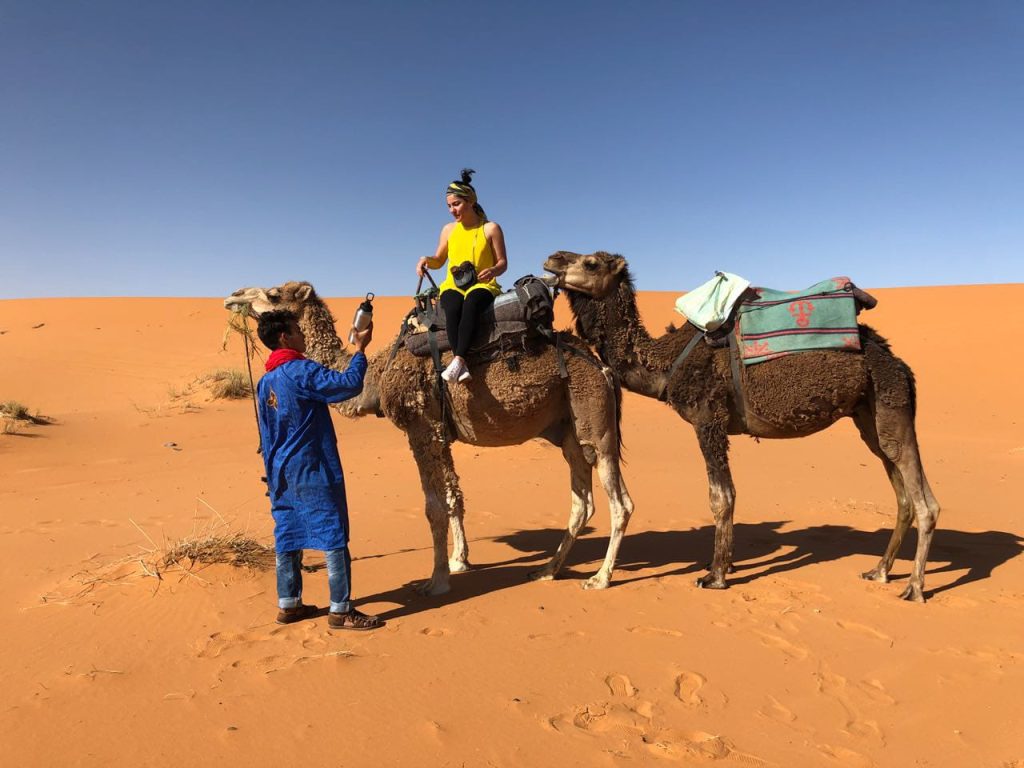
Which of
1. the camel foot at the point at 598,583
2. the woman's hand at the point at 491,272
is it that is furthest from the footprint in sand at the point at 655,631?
the woman's hand at the point at 491,272

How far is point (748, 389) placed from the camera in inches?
227

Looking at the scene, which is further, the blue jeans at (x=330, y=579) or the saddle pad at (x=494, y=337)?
Result: the saddle pad at (x=494, y=337)

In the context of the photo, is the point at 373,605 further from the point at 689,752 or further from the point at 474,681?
the point at 689,752

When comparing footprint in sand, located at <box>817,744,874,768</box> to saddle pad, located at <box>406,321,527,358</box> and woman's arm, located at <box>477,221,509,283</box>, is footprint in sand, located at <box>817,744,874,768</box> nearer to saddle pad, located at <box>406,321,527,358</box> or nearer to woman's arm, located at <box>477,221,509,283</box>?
saddle pad, located at <box>406,321,527,358</box>

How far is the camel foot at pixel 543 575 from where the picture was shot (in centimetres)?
602

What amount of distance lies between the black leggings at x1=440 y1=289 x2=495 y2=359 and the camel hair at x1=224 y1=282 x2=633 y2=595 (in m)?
0.29

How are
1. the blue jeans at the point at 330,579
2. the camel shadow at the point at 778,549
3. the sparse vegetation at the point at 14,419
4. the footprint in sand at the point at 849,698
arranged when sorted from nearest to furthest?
the footprint in sand at the point at 849,698, the blue jeans at the point at 330,579, the camel shadow at the point at 778,549, the sparse vegetation at the point at 14,419

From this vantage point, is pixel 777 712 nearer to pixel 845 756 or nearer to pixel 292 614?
pixel 845 756

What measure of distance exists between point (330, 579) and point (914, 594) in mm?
4750

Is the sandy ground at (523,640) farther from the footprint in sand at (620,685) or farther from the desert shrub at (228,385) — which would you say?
the desert shrub at (228,385)

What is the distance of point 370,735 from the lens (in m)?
3.44

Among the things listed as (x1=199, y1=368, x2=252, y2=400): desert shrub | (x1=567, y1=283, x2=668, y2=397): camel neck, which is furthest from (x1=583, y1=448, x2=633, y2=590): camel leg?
(x1=199, y1=368, x2=252, y2=400): desert shrub

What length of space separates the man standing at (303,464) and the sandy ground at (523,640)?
32 cm

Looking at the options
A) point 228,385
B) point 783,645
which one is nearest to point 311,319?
point 783,645
